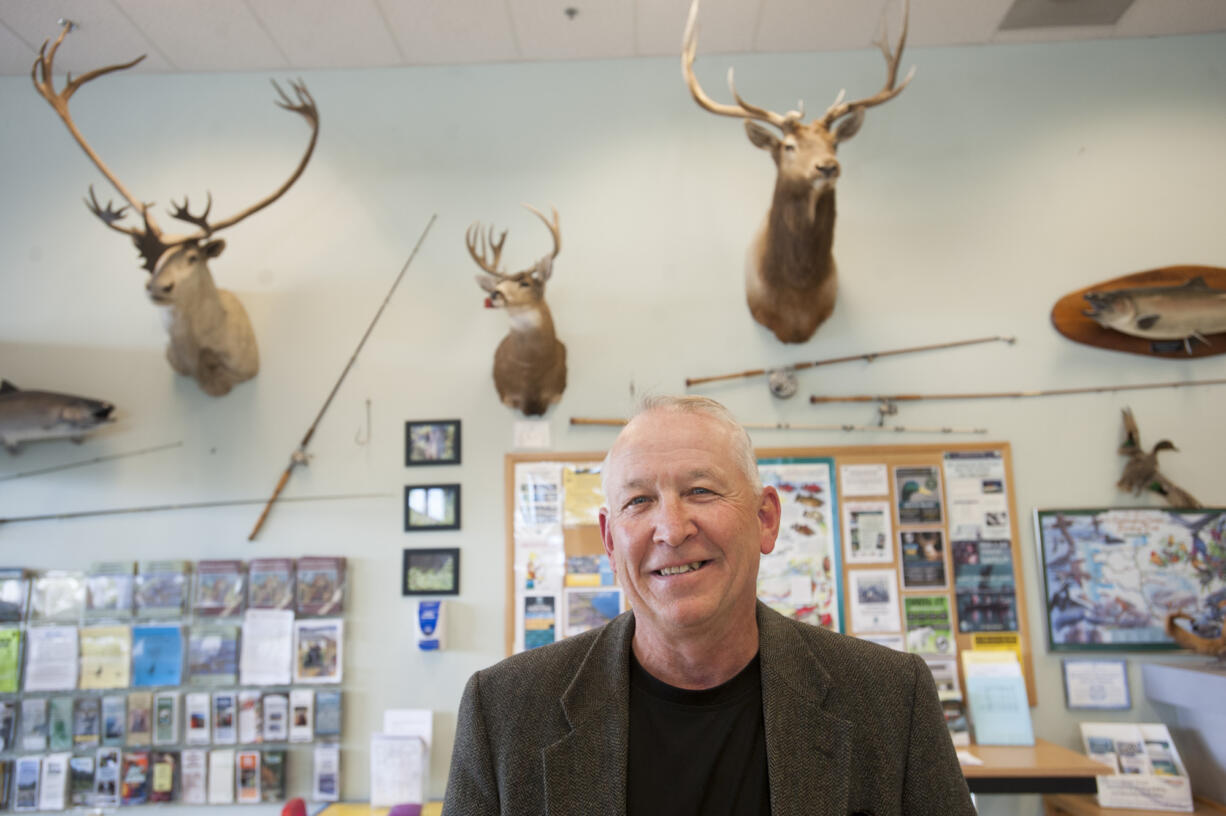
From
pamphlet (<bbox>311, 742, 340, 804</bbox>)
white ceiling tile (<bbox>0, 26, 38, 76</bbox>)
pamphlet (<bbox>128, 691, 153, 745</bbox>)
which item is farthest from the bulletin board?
white ceiling tile (<bbox>0, 26, 38, 76</bbox>)

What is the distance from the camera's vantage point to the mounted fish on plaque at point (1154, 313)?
3156 millimetres

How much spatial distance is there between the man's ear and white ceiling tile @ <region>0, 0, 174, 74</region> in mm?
3430

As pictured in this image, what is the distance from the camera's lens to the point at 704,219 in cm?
346

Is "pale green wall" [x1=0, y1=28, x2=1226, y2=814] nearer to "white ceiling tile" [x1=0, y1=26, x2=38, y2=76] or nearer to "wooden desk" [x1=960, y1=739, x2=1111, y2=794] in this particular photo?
"white ceiling tile" [x1=0, y1=26, x2=38, y2=76]

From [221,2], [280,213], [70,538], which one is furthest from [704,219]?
[70,538]

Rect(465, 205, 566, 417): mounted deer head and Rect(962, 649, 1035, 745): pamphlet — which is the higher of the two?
Rect(465, 205, 566, 417): mounted deer head

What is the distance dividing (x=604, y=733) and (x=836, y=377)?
91.7 inches

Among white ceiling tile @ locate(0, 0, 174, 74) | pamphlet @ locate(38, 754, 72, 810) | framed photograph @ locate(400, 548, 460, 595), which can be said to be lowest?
pamphlet @ locate(38, 754, 72, 810)

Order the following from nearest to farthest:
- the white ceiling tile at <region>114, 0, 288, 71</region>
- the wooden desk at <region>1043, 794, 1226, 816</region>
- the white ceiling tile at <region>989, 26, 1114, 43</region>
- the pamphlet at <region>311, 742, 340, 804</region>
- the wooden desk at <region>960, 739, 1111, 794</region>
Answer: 1. the wooden desk at <region>960, 739, 1111, 794</region>
2. the wooden desk at <region>1043, 794, 1226, 816</region>
3. the pamphlet at <region>311, 742, 340, 804</region>
4. the white ceiling tile at <region>114, 0, 288, 71</region>
5. the white ceiling tile at <region>989, 26, 1114, 43</region>

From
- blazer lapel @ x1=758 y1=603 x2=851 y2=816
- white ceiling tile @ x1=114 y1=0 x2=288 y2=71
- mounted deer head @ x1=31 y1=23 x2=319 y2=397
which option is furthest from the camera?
white ceiling tile @ x1=114 y1=0 x2=288 y2=71

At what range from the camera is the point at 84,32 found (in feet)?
11.3

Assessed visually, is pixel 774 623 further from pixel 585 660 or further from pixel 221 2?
pixel 221 2

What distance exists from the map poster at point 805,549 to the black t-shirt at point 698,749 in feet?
6.10

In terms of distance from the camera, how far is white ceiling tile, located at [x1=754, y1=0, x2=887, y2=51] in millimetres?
3316
